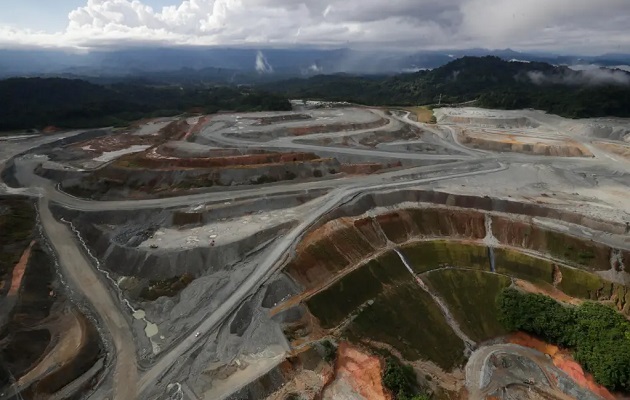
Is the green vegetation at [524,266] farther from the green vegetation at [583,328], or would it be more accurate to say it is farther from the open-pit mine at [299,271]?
the green vegetation at [583,328]

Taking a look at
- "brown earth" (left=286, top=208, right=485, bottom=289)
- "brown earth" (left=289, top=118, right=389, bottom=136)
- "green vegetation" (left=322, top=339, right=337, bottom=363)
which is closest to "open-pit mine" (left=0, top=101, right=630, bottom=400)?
"green vegetation" (left=322, top=339, right=337, bottom=363)

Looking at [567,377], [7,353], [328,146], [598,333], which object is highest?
[328,146]

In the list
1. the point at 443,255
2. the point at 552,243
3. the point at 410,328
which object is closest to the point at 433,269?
the point at 443,255

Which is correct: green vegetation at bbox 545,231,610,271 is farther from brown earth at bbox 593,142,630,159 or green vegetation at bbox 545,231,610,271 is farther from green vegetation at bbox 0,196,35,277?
green vegetation at bbox 0,196,35,277

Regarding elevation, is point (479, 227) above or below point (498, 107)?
below

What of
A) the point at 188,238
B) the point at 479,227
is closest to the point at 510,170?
the point at 479,227

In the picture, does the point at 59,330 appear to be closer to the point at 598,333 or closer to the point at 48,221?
the point at 48,221

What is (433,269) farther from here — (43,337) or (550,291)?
(43,337)

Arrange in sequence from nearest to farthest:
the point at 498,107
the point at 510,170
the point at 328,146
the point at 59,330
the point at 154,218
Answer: the point at 59,330, the point at 154,218, the point at 510,170, the point at 328,146, the point at 498,107
